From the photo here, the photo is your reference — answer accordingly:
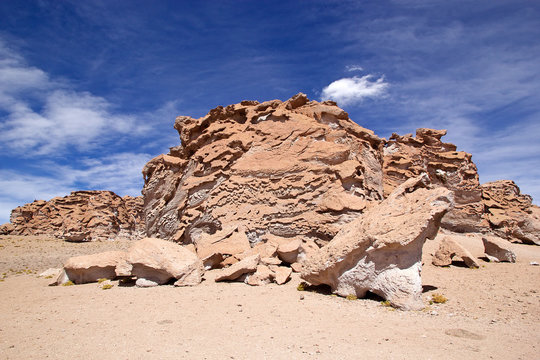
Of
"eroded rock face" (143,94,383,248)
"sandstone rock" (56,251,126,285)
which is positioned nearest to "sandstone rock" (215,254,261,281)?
"eroded rock face" (143,94,383,248)

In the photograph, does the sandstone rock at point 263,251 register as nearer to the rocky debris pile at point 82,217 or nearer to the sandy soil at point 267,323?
the sandy soil at point 267,323

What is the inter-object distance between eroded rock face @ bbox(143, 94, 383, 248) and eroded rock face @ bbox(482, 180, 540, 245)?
1371 centimetres

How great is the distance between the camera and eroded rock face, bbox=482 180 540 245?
2158cm

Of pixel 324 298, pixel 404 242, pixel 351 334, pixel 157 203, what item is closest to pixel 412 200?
pixel 404 242

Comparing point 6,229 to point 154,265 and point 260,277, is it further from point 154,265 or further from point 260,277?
point 260,277

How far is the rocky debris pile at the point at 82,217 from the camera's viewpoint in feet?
114

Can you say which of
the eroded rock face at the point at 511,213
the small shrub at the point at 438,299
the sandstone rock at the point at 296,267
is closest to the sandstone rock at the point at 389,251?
the small shrub at the point at 438,299

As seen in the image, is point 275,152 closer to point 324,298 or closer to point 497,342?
point 324,298

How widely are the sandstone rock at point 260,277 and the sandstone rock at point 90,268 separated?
4.57 metres

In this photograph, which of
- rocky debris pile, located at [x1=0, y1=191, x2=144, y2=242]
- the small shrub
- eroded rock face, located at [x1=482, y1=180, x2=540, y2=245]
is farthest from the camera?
rocky debris pile, located at [x1=0, y1=191, x2=144, y2=242]

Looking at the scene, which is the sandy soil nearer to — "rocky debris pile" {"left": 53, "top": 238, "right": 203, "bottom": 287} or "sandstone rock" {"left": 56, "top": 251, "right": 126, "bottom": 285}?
"rocky debris pile" {"left": 53, "top": 238, "right": 203, "bottom": 287}

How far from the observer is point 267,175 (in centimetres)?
1310

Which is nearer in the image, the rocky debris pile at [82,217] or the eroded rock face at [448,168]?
the eroded rock face at [448,168]

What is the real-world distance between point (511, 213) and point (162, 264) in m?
25.1
